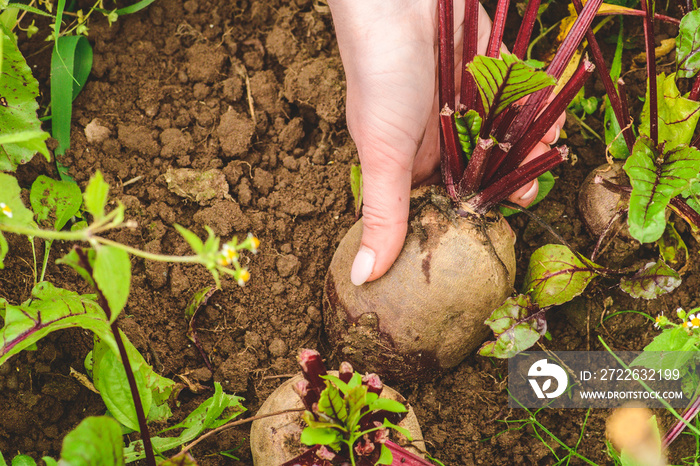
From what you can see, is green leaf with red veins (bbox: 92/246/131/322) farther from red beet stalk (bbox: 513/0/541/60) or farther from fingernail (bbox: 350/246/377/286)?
red beet stalk (bbox: 513/0/541/60)

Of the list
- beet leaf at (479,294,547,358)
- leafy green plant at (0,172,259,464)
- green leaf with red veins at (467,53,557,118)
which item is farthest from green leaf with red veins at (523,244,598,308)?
leafy green plant at (0,172,259,464)

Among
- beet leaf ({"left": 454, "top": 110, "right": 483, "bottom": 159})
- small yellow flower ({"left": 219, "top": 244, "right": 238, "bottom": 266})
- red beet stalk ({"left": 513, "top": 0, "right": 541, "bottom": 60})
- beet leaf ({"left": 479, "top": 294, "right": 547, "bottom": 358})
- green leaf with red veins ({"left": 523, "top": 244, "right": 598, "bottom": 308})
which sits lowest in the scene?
beet leaf ({"left": 479, "top": 294, "right": 547, "bottom": 358})

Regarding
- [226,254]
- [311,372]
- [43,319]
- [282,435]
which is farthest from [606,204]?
[43,319]

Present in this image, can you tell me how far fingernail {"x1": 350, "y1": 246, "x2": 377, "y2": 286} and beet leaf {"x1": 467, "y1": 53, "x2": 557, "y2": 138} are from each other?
61 centimetres

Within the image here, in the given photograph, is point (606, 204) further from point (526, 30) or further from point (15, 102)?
point (15, 102)

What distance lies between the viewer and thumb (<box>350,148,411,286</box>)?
1715 mm

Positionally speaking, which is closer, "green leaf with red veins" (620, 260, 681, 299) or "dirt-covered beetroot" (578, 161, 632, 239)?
"green leaf with red veins" (620, 260, 681, 299)

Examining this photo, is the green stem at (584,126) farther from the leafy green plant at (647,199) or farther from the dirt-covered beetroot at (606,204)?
the leafy green plant at (647,199)

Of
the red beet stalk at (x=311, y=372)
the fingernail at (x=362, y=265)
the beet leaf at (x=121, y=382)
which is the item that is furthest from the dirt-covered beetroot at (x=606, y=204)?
the beet leaf at (x=121, y=382)

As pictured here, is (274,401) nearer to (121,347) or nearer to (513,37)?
(121,347)

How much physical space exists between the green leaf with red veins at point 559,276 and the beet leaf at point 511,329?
0.35 ft

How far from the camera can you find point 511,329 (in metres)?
1.86

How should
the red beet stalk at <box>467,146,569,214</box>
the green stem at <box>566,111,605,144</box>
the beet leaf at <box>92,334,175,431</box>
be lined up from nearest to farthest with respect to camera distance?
1. the beet leaf at <box>92,334,175,431</box>
2. the red beet stalk at <box>467,146,569,214</box>
3. the green stem at <box>566,111,605,144</box>

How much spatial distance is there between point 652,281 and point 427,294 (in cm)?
87
